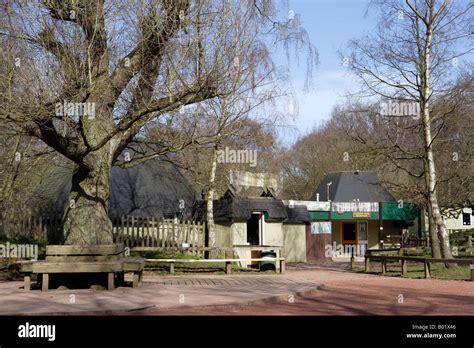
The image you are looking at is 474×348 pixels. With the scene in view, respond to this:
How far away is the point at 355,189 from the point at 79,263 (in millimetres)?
28665

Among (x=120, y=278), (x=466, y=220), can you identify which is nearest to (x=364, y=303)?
(x=120, y=278)

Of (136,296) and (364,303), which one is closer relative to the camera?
(364,303)

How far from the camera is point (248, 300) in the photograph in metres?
11.7

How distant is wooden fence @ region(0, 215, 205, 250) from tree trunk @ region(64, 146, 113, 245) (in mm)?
7574

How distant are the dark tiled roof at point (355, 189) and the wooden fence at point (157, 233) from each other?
1592cm

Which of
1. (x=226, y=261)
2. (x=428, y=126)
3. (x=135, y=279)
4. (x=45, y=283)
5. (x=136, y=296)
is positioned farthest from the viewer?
(x=428, y=126)

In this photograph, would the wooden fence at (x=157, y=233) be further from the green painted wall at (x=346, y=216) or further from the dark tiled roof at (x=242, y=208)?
the green painted wall at (x=346, y=216)

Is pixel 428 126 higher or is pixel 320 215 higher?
pixel 428 126

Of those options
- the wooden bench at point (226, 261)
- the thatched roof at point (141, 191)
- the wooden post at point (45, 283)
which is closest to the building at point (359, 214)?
the thatched roof at point (141, 191)

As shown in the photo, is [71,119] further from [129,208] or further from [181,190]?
[181,190]

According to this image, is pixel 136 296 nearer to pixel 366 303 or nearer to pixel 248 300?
pixel 248 300

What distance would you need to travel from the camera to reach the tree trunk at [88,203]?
1496 cm

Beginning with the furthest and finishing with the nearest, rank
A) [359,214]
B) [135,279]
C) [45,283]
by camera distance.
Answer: [359,214]
[135,279]
[45,283]

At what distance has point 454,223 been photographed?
46625mm
